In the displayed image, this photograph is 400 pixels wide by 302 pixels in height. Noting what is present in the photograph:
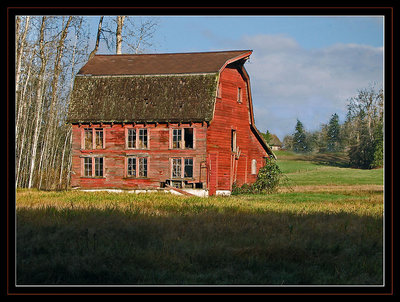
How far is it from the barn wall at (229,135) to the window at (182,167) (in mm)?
1452

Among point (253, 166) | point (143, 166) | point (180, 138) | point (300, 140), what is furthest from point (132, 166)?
point (300, 140)

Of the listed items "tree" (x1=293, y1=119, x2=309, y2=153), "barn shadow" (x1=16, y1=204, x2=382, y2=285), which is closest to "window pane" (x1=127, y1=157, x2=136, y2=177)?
"barn shadow" (x1=16, y1=204, x2=382, y2=285)

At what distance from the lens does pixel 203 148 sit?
31.1m

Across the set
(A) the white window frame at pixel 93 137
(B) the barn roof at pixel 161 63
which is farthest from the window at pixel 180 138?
(A) the white window frame at pixel 93 137

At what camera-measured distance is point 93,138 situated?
33031 mm

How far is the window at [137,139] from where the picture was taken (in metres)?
32.3

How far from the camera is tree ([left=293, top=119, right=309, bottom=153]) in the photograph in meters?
113

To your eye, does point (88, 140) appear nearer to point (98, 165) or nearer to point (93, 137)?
point (93, 137)

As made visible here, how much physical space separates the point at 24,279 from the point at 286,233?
255 inches

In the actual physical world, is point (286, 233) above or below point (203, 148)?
below
